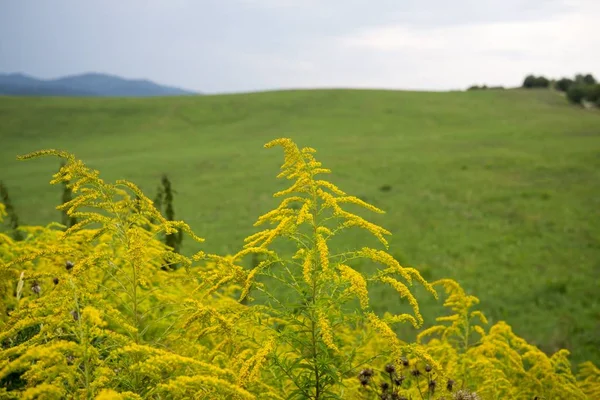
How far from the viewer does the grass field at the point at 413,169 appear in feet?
51.3

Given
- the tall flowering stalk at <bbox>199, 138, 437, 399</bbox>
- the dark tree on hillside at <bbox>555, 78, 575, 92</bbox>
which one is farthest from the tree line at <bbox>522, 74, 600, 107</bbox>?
the tall flowering stalk at <bbox>199, 138, 437, 399</bbox>

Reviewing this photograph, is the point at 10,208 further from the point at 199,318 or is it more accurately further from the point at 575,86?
the point at 575,86

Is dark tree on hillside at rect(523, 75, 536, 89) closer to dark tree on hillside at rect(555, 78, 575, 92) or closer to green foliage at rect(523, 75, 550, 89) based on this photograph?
green foliage at rect(523, 75, 550, 89)

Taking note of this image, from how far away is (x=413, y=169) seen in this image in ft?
109

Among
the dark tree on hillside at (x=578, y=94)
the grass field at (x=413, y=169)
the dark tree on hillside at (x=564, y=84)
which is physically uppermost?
the dark tree on hillside at (x=564, y=84)

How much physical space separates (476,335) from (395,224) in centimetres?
1022

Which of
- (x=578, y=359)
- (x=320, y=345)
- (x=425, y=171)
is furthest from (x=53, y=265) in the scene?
(x=425, y=171)

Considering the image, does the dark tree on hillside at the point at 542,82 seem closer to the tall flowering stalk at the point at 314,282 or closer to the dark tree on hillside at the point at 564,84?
the dark tree on hillside at the point at 564,84

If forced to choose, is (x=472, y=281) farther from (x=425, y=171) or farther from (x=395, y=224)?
(x=425, y=171)

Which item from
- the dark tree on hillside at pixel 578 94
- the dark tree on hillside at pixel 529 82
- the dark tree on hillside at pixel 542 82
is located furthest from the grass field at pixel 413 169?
the dark tree on hillside at pixel 529 82

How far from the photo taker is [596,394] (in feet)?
19.3

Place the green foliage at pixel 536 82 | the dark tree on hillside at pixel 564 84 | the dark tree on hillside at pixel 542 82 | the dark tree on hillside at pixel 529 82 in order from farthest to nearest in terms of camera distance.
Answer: the dark tree on hillside at pixel 529 82 < the green foliage at pixel 536 82 < the dark tree on hillside at pixel 542 82 < the dark tree on hillside at pixel 564 84

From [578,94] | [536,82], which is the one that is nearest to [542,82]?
[536,82]

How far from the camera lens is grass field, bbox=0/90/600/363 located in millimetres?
15648
